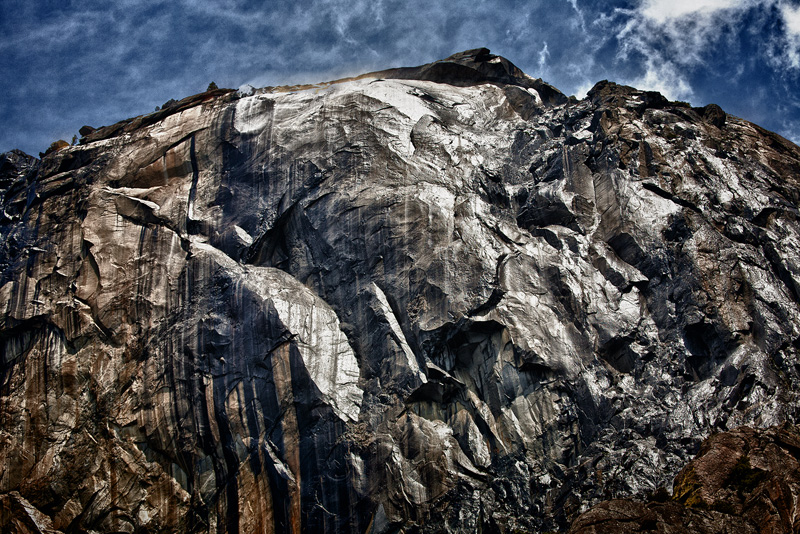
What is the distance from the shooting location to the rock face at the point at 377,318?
97.8 feet

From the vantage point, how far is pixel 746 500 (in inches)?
945

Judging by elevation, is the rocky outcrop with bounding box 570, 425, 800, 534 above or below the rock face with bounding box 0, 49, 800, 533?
below

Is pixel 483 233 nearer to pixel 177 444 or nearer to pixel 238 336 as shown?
pixel 238 336

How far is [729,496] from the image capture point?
2428 centimetres

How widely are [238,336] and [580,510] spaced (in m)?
18.4

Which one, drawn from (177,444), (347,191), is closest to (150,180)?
(347,191)

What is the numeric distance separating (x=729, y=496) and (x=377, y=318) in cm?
1741

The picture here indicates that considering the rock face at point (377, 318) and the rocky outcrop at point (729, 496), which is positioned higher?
the rock face at point (377, 318)

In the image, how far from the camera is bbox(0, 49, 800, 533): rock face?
97.8 feet

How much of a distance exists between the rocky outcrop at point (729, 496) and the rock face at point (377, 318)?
2.03 meters

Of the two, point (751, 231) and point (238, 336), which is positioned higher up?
point (751, 231)

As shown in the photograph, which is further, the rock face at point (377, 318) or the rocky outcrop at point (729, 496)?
the rock face at point (377, 318)

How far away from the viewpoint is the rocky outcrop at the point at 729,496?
23.2 m

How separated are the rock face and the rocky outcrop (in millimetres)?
2026
